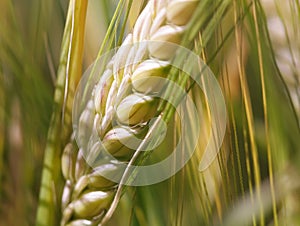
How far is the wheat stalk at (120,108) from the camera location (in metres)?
0.47

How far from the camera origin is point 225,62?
54cm

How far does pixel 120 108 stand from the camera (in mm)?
510

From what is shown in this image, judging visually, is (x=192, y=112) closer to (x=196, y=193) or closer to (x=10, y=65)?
(x=196, y=193)

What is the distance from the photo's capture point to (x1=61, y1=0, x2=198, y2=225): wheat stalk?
475mm

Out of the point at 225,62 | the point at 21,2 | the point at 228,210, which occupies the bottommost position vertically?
the point at 228,210

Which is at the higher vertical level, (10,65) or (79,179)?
(10,65)

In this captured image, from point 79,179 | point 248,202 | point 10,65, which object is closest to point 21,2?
point 10,65

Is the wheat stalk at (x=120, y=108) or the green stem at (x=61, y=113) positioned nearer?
the wheat stalk at (x=120, y=108)

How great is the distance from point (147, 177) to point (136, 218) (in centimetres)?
5

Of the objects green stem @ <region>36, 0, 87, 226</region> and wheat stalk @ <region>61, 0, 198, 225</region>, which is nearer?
wheat stalk @ <region>61, 0, 198, 225</region>

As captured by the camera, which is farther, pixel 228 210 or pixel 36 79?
pixel 36 79

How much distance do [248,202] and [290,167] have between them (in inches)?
1.9

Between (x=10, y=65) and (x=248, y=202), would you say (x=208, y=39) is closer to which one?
(x=248, y=202)

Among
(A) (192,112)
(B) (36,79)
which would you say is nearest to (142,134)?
(A) (192,112)
